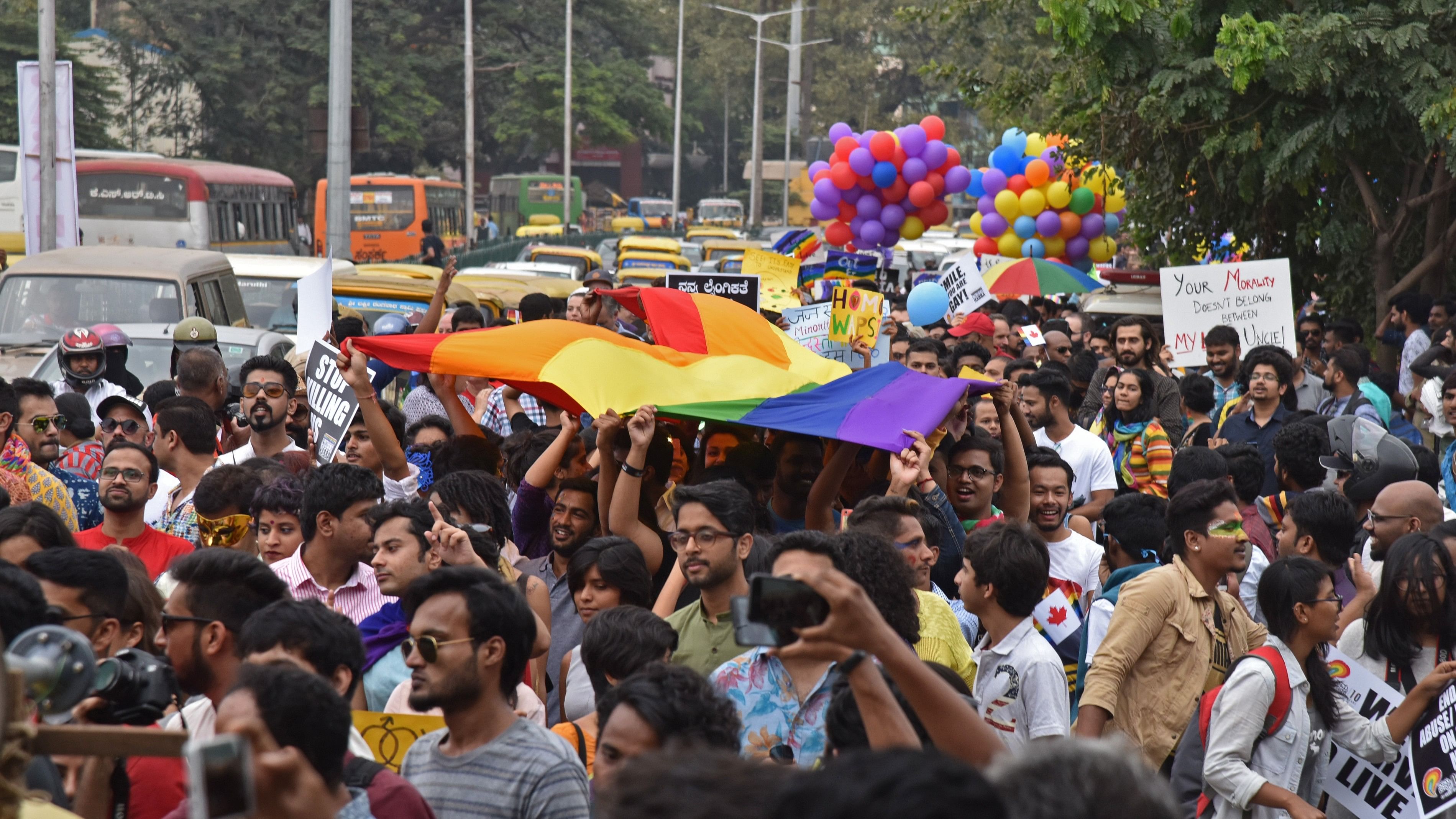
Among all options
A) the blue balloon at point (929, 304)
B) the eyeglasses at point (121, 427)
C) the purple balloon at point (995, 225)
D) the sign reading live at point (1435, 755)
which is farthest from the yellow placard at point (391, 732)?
the purple balloon at point (995, 225)

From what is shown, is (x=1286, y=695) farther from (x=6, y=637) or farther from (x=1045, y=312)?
(x=1045, y=312)

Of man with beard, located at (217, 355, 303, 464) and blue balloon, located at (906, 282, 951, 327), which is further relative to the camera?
blue balloon, located at (906, 282, 951, 327)

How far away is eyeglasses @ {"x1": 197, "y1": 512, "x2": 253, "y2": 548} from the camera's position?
6.25 meters

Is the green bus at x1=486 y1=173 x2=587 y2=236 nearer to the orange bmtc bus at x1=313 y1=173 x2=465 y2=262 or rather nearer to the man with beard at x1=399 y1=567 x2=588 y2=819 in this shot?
Answer: the orange bmtc bus at x1=313 y1=173 x2=465 y2=262

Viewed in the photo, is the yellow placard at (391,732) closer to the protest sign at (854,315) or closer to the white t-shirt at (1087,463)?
the white t-shirt at (1087,463)

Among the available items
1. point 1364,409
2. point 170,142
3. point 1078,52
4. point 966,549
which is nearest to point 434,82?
point 170,142

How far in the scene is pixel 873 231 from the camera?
2044 centimetres

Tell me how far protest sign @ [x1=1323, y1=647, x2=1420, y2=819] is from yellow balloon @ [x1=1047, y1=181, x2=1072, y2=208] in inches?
622

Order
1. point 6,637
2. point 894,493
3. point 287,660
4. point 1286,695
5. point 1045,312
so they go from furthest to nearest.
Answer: point 1045,312 → point 894,493 → point 1286,695 → point 6,637 → point 287,660

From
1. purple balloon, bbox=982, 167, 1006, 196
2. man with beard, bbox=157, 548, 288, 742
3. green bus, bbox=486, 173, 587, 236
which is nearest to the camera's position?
man with beard, bbox=157, 548, 288, 742

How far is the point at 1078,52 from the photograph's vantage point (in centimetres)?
1413

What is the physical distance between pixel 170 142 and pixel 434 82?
8365mm

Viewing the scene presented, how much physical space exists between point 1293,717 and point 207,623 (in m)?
3.01

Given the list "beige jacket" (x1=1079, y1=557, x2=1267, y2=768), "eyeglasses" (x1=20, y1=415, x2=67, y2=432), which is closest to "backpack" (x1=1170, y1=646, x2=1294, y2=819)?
"beige jacket" (x1=1079, y1=557, x2=1267, y2=768)
